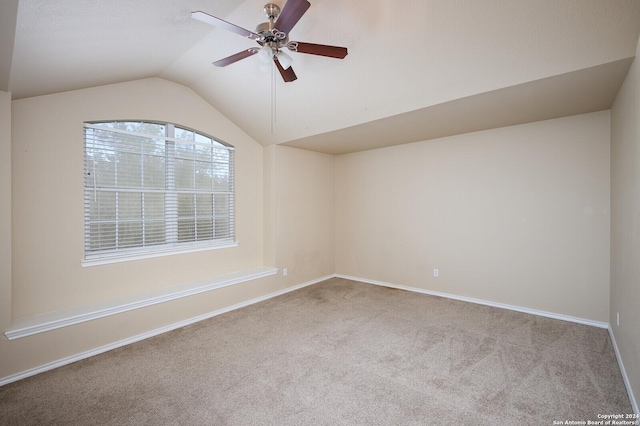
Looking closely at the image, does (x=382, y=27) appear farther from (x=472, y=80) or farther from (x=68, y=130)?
(x=68, y=130)

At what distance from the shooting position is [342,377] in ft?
8.10

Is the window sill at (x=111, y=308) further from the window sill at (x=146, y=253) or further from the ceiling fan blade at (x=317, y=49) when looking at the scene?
the ceiling fan blade at (x=317, y=49)

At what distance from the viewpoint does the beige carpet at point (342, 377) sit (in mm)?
2029

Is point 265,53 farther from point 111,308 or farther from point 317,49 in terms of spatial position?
point 111,308

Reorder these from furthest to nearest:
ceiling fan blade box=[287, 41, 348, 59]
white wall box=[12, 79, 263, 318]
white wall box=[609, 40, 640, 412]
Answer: white wall box=[12, 79, 263, 318]
ceiling fan blade box=[287, 41, 348, 59]
white wall box=[609, 40, 640, 412]

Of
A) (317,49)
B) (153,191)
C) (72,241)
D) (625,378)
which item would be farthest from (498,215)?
(72,241)

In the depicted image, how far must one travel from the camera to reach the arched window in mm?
3287

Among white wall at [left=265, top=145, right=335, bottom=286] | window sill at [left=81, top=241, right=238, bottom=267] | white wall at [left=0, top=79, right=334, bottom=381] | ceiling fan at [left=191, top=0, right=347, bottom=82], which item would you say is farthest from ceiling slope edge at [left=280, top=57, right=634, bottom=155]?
window sill at [left=81, top=241, right=238, bottom=267]

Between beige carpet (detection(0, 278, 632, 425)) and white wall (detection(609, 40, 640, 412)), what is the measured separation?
314 millimetres

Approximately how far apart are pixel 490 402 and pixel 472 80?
8.37 ft

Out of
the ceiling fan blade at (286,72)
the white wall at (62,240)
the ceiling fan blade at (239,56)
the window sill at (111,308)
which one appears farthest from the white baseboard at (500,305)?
the ceiling fan blade at (239,56)

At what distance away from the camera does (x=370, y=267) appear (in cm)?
543

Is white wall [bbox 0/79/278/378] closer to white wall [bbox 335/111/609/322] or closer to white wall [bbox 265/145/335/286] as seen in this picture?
white wall [bbox 265/145/335/286]

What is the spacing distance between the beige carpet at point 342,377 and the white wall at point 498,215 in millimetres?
552
